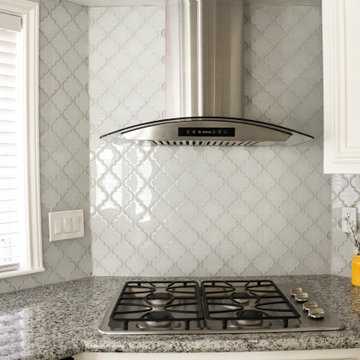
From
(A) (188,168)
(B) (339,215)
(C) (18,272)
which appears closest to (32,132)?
(C) (18,272)

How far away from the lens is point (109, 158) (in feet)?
6.94

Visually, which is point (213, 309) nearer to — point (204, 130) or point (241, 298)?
point (241, 298)

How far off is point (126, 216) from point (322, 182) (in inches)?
37.1

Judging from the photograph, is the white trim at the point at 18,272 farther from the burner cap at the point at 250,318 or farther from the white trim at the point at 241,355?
the burner cap at the point at 250,318

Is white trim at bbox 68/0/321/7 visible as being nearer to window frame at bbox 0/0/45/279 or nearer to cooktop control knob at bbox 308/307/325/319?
window frame at bbox 0/0/45/279

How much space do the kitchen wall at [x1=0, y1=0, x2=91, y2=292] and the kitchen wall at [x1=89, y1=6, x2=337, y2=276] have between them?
5cm

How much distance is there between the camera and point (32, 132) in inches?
76.3

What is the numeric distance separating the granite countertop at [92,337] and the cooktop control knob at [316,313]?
7 centimetres

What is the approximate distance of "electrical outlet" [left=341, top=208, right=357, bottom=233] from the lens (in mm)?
2047

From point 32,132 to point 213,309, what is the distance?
3.48 feet

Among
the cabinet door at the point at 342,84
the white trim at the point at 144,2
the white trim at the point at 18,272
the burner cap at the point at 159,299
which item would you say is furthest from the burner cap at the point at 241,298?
the white trim at the point at 144,2

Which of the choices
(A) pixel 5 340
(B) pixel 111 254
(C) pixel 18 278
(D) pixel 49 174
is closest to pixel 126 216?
(B) pixel 111 254

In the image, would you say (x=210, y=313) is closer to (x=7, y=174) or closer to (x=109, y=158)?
(x=109, y=158)

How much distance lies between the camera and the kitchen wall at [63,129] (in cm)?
199
